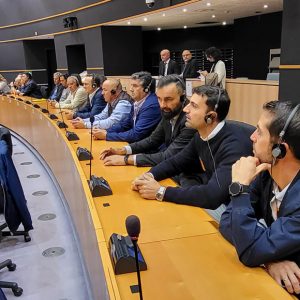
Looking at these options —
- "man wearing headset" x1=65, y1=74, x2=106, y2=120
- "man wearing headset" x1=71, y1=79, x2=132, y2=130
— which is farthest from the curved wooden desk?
"man wearing headset" x1=65, y1=74, x2=106, y2=120

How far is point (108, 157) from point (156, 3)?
5671 millimetres

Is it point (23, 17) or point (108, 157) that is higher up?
point (23, 17)

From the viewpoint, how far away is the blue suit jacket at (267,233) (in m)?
1.20

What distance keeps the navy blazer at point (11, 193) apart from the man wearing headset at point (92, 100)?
1825 mm

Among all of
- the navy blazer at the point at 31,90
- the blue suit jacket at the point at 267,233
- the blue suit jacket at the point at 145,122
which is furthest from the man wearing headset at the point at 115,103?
the navy blazer at the point at 31,90

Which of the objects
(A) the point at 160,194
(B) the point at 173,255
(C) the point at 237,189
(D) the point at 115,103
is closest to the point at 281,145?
(C) the point at 237,189

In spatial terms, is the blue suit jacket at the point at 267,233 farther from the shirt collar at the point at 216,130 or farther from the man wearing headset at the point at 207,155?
the shirt collar at the point at 216,130

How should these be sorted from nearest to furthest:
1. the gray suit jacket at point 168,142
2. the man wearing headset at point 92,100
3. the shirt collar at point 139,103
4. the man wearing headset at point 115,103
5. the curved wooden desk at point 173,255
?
the curved wooden desk at point 173,255 < the gray suit jacket at point 168,142 < the shirt collar at point 139,103 < the man wearing headset at point 115,103 < the man wearing headset at point 92,100

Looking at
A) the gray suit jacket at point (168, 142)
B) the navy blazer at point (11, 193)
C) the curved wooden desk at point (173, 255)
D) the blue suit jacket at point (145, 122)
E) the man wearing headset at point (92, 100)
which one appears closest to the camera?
the curved wooden desk at point (173, 255)

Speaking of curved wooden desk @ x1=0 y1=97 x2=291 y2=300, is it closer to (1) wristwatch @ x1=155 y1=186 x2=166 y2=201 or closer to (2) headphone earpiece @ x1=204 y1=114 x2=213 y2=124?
(1) wristwatch @ x1=155 y1=186 x2=166 y2=201

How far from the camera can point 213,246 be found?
139cm

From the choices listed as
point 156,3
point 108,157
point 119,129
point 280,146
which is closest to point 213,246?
point 280,146

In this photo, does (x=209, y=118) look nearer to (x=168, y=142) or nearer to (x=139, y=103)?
(x=168, y=142)

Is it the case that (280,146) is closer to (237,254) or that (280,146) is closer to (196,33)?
(237,254)
